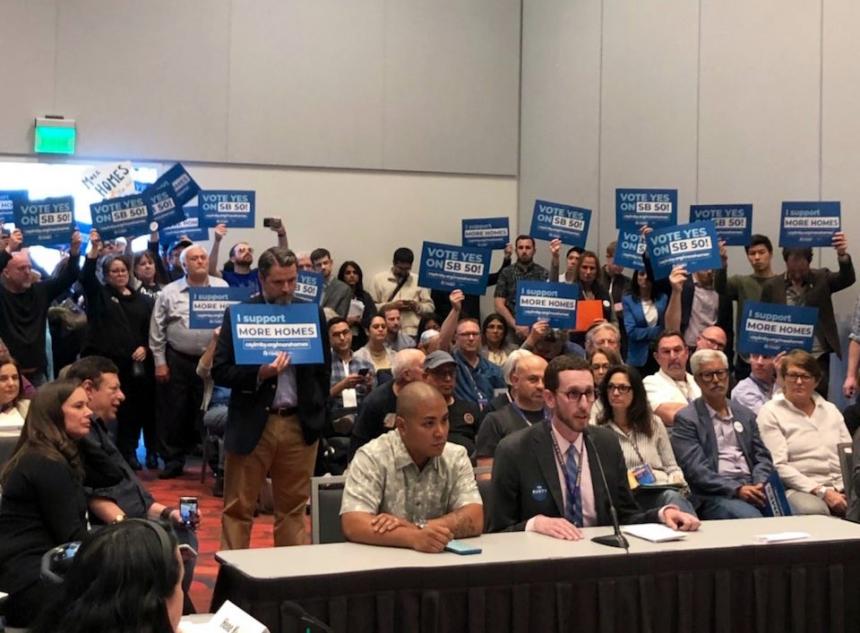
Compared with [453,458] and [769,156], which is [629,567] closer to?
[453,458]

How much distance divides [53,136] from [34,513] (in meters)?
8.40

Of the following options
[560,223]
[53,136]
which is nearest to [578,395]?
[560,223]

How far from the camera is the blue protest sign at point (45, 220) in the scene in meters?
8.34

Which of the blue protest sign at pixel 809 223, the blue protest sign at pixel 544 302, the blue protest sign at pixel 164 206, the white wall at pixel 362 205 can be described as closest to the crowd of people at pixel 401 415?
the blue protest sign at pixel 809 223

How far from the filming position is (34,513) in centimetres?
376

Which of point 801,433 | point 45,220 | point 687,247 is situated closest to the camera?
point 801,433

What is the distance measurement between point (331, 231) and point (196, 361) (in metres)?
3.90

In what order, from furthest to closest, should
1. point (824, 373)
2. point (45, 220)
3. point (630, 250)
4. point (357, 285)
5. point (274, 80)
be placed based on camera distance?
point (274, 80) < point (357, 285) < point (630, 250) < point (45, 220) < point (824, 373)

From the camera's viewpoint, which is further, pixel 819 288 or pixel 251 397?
pixel 819 288

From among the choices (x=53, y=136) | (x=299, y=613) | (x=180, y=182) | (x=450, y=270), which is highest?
(x=53, y=136)

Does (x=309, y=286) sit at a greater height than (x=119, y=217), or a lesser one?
lesser

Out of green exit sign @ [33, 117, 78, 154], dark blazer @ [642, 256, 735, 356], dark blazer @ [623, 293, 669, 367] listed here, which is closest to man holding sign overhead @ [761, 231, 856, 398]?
dark blazer @ [642, 256, 735, 356]

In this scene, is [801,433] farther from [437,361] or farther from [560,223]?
[560,223]

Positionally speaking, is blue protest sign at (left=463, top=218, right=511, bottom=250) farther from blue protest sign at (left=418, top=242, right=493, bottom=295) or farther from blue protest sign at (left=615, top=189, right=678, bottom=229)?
blue protest sign at (left=615, top=189, right=678, bottom=229)
